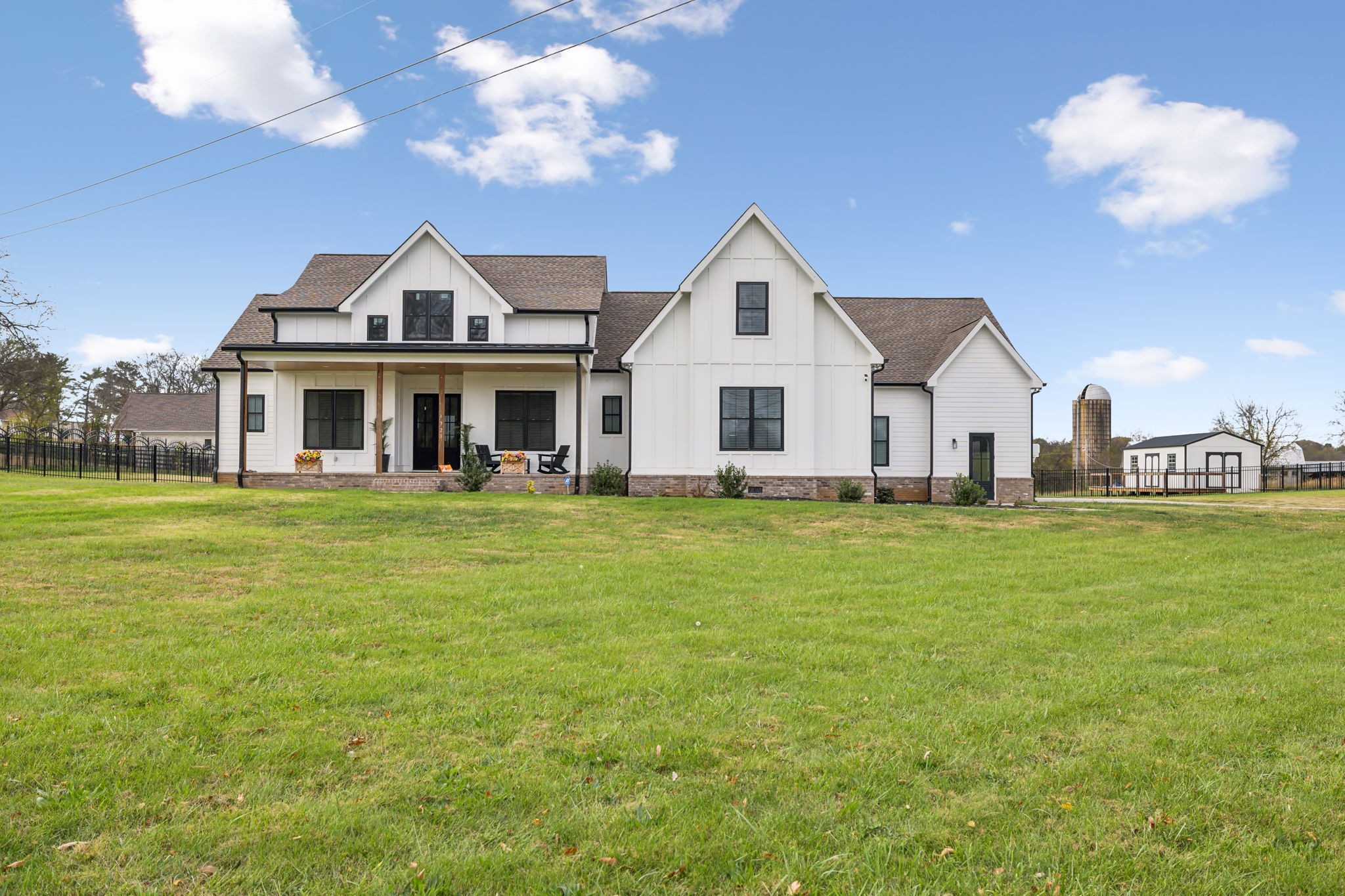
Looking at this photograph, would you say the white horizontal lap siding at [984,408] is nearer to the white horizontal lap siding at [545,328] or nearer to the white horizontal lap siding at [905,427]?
the white horizontal lap siding at [905,427]

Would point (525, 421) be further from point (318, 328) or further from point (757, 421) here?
point (757, 421)

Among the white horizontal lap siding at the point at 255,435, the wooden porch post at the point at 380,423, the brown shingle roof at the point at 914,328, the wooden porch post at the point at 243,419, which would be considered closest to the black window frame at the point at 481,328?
the wooden porch post at the point at 380,423

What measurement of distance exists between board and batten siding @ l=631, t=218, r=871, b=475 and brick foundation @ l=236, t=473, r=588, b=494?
8.85 ft

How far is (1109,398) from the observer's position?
48.5 metres

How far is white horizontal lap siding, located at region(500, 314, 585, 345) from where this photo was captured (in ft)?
79.8

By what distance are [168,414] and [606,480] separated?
142 feet

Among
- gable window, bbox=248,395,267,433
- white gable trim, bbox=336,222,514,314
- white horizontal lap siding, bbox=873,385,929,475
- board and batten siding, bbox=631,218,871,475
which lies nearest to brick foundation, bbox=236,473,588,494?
board and batten siding, bbox=631,218,871,475

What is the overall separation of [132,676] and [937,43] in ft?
64.6

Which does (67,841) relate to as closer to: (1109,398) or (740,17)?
(740,17)

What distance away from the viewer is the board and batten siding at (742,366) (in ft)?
73.9

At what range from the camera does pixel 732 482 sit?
21.8 metres

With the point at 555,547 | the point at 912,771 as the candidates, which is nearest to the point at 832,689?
the point at 912,771

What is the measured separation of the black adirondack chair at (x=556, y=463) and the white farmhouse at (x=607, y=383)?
0.07 meters

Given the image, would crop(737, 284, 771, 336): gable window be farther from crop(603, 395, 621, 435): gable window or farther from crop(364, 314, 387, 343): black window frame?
crop(364, 314, 387, 343): black window frame
